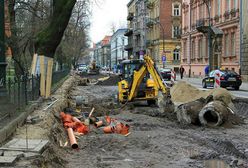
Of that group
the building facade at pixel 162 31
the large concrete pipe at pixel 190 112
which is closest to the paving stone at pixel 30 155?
the large concrete pipe at pixel 190 112

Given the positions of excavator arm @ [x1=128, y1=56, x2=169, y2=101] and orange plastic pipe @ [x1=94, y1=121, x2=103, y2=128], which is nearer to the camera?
orange plastic pipe @ [x1=94, y1=121, x2=103, y2=128]

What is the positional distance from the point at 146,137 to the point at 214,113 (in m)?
Answer: 3.21

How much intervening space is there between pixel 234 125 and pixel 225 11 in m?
32.4

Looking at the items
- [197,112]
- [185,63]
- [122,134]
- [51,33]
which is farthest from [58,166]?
[185,63]

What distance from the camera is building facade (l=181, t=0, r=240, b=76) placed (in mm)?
41781

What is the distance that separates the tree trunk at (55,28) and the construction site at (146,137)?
2569mm

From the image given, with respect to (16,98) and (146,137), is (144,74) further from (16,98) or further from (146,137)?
(16,98)

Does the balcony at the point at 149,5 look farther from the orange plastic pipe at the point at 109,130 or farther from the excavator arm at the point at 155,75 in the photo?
the orange plastic pipe at the point at 109,130

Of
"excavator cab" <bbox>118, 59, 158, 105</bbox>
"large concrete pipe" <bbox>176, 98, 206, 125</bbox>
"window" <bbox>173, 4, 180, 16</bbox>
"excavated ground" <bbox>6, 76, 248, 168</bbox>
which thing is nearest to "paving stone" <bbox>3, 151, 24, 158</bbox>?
"excavated ground" <bbox>6, 76, 248, 168</bbox>

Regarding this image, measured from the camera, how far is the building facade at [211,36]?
137 ft

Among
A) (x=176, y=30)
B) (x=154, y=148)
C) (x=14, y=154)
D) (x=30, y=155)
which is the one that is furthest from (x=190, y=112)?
(x=176, y=30)

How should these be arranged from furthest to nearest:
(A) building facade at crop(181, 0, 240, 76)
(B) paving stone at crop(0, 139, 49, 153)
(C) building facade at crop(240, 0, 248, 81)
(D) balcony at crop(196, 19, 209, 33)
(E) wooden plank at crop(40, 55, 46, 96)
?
1. (D) balcony at crop(196, 19, 209, 33)
2. (A) building facade at crop(181, 0, 240, 76)
3. (C) building facade at crop(240, 0, 248, 81)
4. (E) wooden plank at crop(40, 55, 46, 96)
5. (B) paving stone at crop(0, 139, 49, 153)

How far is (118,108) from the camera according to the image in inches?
765

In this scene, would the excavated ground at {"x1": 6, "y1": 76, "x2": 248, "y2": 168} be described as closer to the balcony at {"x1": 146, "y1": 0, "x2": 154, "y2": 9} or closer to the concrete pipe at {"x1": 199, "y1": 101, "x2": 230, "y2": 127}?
the concrete pipe at {"x1": 199, "y1": 101, "x2": 230, "y2": 127}
